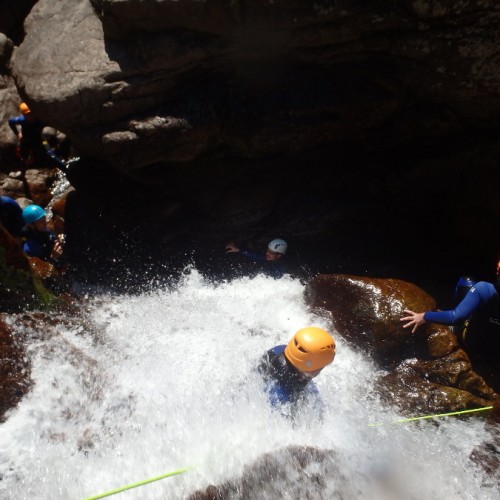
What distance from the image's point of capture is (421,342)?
5.71 meters

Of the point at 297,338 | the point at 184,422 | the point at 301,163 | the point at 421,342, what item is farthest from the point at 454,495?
the point at 301,163

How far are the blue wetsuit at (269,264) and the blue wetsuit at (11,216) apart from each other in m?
3.86

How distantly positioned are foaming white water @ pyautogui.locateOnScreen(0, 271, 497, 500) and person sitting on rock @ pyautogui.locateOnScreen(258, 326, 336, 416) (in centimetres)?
27

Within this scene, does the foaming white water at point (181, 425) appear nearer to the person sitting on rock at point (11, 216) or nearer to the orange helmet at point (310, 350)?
the orange helmet at point (310, 350)

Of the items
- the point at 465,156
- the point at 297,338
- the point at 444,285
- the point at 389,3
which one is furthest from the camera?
the point at 444,285

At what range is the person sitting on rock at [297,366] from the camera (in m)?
4.16

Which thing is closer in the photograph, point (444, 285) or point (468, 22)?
point (468, 22)

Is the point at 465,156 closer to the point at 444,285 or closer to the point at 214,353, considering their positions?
the point at 444,285

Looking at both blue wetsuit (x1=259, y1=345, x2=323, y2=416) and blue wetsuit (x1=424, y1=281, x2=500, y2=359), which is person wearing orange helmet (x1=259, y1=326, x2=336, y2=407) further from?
blue wetsuit (x1=424, y1=281, x2=500, y2=359)

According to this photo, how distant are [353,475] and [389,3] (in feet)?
19.9

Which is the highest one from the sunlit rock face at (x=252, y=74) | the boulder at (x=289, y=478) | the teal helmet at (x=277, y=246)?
the sunlit rock face at (x=252, y=74)

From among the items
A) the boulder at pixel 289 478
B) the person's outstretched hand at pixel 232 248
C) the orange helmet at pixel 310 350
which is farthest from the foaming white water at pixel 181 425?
the person's outstretched hand at pixel 232 248

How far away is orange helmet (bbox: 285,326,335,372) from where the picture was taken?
13.5 feet

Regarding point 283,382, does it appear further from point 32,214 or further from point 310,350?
point 32,214
